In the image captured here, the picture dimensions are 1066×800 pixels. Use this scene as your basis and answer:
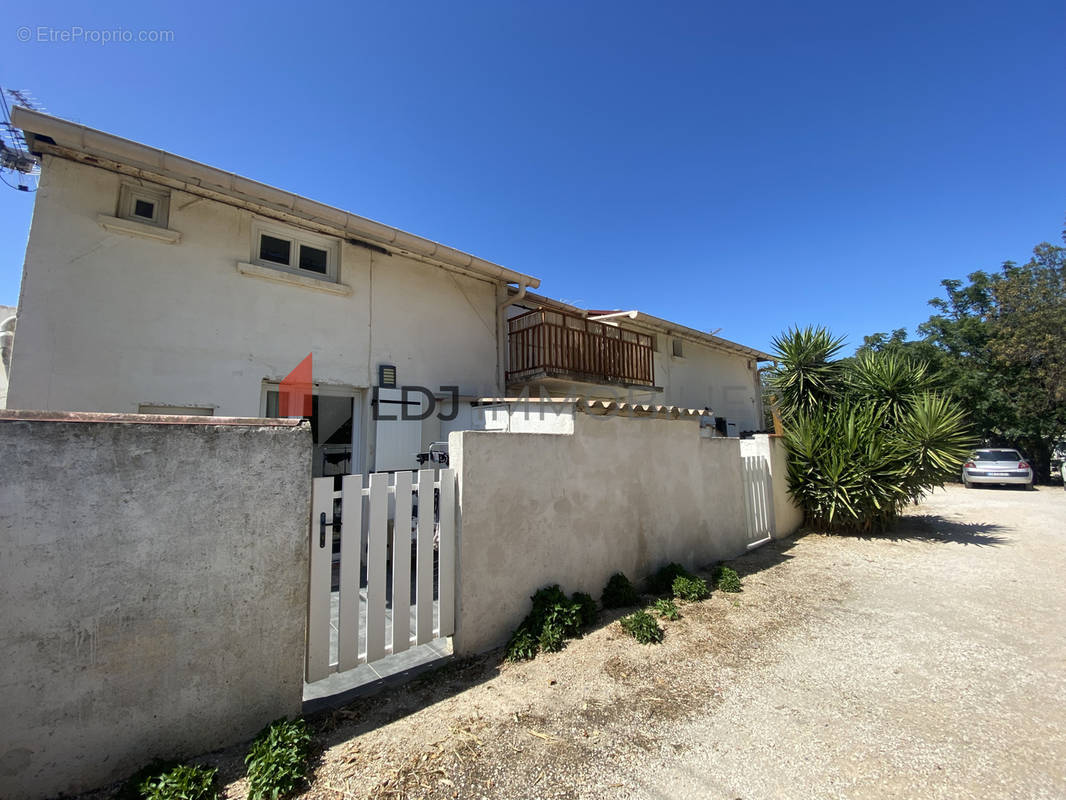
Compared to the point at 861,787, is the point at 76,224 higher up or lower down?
higher up

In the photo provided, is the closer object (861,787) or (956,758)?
(861,787)

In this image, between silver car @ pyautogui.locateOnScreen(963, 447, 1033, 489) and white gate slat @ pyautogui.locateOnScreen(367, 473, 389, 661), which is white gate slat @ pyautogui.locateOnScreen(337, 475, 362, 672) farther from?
silver car @ pyautogui.locateOnScreen(963, 447, 1033, 489)

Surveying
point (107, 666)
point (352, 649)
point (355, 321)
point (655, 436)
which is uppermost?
point (355, 321)

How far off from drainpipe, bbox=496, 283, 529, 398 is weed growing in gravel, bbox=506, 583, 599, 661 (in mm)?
Answer: 5265

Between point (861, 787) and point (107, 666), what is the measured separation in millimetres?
3968

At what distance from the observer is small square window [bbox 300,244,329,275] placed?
6.83 m

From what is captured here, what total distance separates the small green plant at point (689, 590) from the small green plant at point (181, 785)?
432cm

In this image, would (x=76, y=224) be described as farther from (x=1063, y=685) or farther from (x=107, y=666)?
(x=1063, y=685)

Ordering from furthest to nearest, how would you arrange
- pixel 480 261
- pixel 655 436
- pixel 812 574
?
pixel 480 261, pixel 812 574, pixel 655 436

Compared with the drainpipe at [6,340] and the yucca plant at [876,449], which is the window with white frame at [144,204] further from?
the yucca plant at [876,449]

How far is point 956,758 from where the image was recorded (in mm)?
2418

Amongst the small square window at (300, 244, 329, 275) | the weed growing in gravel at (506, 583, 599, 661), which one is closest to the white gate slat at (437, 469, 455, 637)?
the weed growing in gravel at (506, 583, 599, 661)

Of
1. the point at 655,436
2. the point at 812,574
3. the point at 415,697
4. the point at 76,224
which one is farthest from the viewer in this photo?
the point at 812,574

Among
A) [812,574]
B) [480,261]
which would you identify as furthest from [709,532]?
[480,261]
